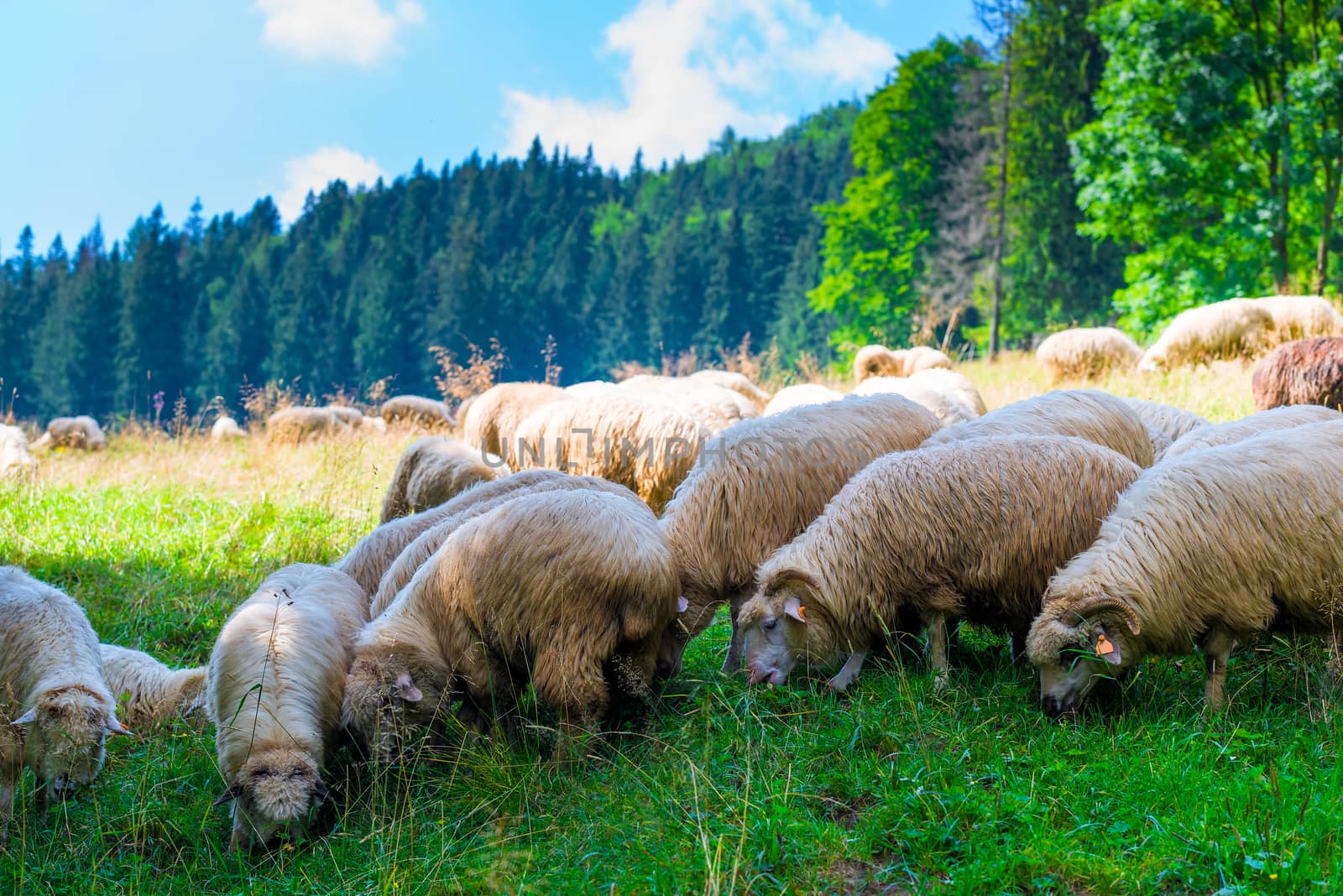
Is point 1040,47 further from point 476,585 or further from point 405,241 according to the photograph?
point 405,241

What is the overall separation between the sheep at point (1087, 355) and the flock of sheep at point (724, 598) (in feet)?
35.0

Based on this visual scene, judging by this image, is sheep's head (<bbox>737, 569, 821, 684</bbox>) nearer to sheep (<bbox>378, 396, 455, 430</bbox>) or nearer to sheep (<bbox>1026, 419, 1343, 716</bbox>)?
sheep (<bbox>1026, 419, 1343, 716</bbox>)

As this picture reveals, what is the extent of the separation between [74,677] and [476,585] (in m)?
2.08

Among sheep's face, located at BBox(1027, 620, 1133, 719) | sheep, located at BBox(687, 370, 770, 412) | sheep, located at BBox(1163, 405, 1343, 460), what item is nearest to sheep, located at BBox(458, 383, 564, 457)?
sheep, located at BBox(687, 370, 770, 412)

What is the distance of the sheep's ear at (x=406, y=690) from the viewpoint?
13.4ft

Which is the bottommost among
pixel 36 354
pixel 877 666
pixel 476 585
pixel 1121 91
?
pixel 877 666

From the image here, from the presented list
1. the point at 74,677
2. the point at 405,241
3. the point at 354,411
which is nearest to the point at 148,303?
the point at 405,241

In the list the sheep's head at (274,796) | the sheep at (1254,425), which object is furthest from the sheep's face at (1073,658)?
the sheep's head at (274,796)

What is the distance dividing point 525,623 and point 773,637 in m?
1.20

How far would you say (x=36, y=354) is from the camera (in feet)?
197

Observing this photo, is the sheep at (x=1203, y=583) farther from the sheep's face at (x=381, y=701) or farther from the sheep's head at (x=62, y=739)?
the sheep's head at (x=62, y=739)

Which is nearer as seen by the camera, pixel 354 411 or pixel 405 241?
pixel 354 411

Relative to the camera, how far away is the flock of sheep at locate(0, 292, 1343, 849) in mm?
3900

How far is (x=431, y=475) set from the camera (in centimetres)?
804
